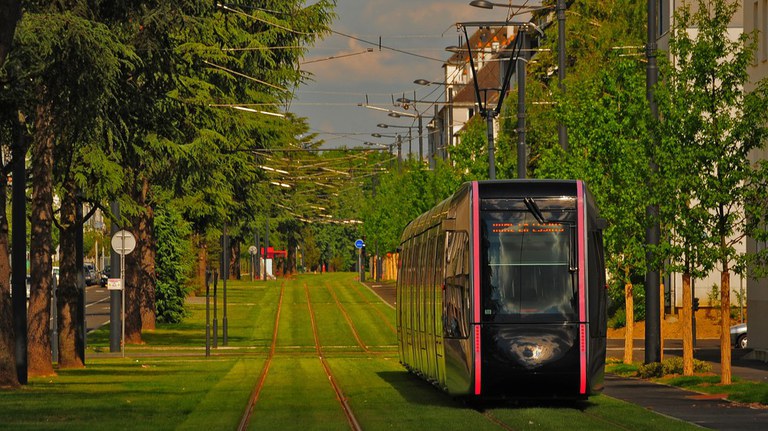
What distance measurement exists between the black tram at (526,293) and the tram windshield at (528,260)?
14mm

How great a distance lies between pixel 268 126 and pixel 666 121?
29.9m

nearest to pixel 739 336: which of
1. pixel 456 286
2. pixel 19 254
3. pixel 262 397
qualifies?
pixel 262 397

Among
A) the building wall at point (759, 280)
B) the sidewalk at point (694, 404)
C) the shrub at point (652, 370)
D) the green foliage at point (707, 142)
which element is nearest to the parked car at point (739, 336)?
the building wall at point (759, 280)

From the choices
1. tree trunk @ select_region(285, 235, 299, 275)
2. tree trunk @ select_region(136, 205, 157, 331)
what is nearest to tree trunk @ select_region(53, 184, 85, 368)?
tree trunk @ select_region(136, 205, 157, 331)

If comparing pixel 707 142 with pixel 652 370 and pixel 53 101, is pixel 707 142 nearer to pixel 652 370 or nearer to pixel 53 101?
pixel 652 370

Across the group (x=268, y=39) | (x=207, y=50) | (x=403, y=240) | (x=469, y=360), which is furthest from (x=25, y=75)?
(x=268, y=39)

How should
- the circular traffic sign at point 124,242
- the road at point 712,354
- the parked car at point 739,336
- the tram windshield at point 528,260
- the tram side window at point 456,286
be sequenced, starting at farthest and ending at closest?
the parked car at point 739,336, the circular traffic sign at point 124,242, the road at point 712,354, the tram side window at point 456,286, the tram windshield at point 528,260

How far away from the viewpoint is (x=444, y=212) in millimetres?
24375

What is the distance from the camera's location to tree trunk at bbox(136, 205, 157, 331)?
5212 cm

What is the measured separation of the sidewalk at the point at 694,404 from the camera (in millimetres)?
19781

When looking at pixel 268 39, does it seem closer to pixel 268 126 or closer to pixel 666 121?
pixel 268 126

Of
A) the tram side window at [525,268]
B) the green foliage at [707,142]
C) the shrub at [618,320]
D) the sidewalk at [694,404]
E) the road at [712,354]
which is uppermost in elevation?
the green foliage at [707,142]

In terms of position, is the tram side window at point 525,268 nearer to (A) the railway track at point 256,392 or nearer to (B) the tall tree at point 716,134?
(A) the railway track at point 256,392

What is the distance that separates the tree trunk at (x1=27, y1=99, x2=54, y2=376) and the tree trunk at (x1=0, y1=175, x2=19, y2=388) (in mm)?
2742
